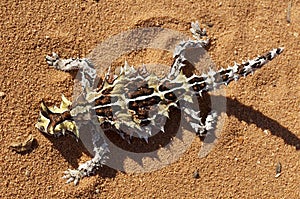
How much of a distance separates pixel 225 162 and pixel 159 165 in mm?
652

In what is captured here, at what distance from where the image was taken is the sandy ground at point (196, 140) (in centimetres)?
471

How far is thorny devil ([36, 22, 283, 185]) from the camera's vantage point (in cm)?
441

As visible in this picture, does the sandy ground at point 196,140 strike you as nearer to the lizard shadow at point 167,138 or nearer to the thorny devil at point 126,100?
the lizard shadow at point 167,138

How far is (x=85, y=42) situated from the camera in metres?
4.80

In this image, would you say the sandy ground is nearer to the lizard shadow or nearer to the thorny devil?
the lizard shadow

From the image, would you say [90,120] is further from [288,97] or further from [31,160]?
[288,97]

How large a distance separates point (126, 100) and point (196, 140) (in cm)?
93

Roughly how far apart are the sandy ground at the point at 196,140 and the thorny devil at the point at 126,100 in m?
0.16

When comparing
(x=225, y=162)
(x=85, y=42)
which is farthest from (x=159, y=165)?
(x=85, y=42)

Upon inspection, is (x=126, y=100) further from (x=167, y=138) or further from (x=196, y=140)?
(x=196, y=140)

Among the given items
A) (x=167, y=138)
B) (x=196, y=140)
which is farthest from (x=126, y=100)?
(x=196, y=140)

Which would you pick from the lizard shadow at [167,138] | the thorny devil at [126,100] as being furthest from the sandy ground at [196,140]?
the thorny devil at [126,100]

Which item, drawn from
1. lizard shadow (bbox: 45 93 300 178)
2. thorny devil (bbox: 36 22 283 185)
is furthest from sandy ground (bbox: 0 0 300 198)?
thorny devil (bbox: 36 22 283 185)

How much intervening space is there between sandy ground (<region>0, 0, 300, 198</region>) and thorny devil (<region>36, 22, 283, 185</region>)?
0.52ft
